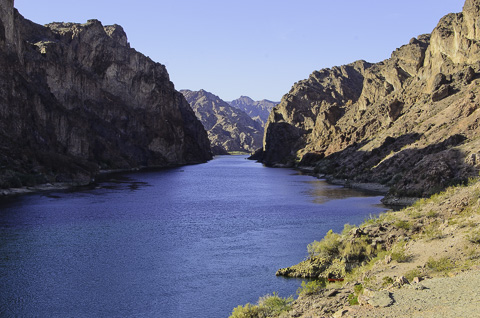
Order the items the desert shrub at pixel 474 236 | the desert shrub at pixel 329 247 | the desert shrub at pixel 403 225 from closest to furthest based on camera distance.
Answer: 1. the desert shrub at pixel 474 236
2. the desert shrub at pixel 403 225
3. the desert shrub at pixel 329 247

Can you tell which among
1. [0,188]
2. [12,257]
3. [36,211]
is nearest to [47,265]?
[12,257]

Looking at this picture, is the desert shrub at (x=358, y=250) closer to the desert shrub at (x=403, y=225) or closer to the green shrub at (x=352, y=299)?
the desert shrub at (x=403, y=225)

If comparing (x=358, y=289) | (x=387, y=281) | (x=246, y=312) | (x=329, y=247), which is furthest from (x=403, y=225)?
(x=246, y=312)

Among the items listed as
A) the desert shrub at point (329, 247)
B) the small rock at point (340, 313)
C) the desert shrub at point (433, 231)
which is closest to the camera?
the small rock at point (340, 313)

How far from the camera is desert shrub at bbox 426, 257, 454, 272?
89.0 ft

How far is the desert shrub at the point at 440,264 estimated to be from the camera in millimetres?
27125

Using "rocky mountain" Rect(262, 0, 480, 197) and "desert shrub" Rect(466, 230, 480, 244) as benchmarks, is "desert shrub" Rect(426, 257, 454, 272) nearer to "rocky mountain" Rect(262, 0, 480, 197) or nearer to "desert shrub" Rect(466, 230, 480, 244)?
"desert shrub" Rect(466, 230, 480, 244)

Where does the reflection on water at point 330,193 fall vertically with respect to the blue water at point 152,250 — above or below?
above

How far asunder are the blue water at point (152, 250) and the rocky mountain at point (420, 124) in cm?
1333

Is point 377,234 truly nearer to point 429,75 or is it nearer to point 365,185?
point 365,185

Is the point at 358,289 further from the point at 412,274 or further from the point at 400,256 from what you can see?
the point at 400,256

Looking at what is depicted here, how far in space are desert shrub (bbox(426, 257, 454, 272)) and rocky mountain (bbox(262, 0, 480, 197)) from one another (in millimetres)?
45286

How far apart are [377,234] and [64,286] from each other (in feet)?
84.0

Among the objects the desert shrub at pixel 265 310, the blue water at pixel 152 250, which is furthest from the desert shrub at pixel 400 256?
the desert shrub at pixel 265 310
